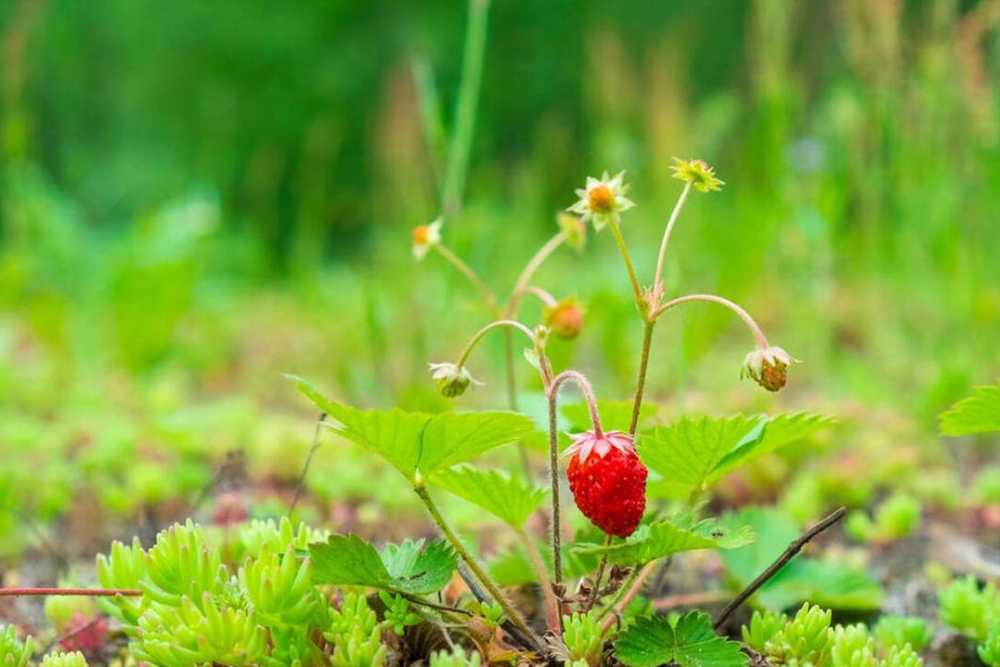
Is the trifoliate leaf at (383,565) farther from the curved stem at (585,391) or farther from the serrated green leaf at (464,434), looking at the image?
the curved stem at (585,391)

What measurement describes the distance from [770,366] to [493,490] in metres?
0.32

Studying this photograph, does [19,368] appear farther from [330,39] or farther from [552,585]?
[330,39]

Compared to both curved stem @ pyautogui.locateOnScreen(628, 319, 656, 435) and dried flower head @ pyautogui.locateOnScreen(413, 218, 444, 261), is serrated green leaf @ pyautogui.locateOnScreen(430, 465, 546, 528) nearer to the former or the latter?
curved stem @ pyautogui.locateOnScreen(628, 319, 656, 435)

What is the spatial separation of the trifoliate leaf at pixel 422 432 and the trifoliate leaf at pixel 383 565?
9cm

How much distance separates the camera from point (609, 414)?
1.30 m

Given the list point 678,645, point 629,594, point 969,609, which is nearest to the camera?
point 678,645

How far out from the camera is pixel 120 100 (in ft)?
26.4

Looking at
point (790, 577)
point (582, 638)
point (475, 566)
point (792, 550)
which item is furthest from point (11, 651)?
point (790, 577)

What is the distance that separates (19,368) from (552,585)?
2.90m

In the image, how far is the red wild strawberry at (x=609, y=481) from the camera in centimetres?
99

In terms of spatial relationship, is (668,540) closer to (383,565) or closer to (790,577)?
(383,565)

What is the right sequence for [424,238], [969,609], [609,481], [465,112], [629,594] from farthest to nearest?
[465,112] < [424,238] < [969,609] < [629,594] < [609,481]

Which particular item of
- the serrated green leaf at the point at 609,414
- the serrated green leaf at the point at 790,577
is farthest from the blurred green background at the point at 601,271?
the serrated green leaf at the point at 790,577

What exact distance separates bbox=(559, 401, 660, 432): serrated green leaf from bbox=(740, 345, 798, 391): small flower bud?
0.66ft
